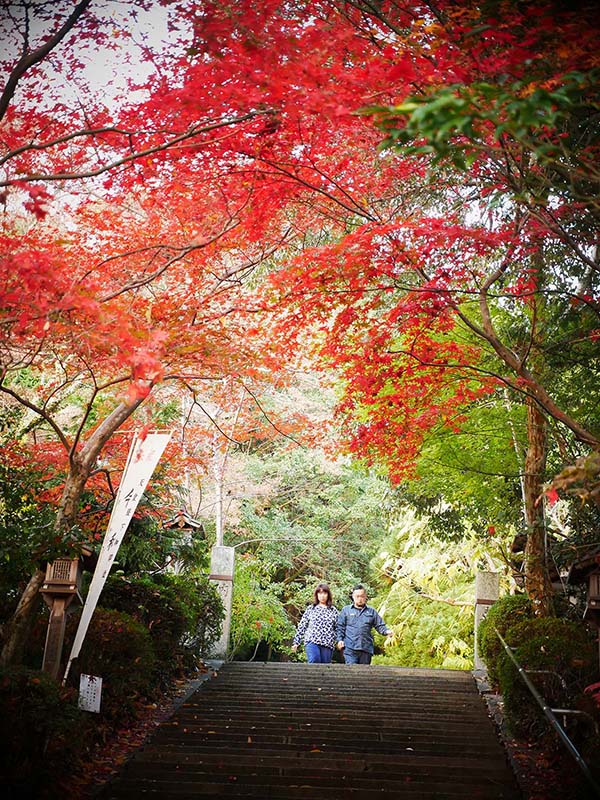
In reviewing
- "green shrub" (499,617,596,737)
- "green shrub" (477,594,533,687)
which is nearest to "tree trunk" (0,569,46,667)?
"green shrub" (499,617,596,737)

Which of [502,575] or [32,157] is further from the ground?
[32,157]

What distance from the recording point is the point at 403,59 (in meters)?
5.04

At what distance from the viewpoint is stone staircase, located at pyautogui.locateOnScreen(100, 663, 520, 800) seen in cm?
607

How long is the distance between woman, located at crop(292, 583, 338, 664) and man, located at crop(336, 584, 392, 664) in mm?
149

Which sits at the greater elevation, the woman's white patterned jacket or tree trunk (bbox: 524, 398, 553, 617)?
tree trunk (bbox: 524, 398, 553, 617)

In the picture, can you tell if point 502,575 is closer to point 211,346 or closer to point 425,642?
point 425,642

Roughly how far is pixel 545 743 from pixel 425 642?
1007 centimetres

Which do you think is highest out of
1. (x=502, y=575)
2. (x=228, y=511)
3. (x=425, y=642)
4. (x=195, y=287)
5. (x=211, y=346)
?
(x=195, y=287)

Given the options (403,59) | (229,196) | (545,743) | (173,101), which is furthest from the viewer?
(229,196)

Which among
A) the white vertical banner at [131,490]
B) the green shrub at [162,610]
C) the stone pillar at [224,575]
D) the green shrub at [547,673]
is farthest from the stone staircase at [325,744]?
the stone pillar at [224,575]

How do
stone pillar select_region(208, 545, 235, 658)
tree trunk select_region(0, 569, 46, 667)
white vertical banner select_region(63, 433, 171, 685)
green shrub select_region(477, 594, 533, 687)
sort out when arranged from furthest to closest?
stone pillar select_region(208, 545, 235, 658)
green shrub select_region(477, 594, 533, 687)
white vertical banner select_region(63, 433, 171, 685)
tree trunk select_region(0, 569, 46, 667)

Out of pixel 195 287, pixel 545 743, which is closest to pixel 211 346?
pixel 195 287

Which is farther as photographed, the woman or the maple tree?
the woman

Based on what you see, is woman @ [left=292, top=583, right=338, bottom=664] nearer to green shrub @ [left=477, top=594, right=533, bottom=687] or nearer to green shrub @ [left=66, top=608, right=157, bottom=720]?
green shrub @ [left=477, top=594, right=533, bottom=687]
